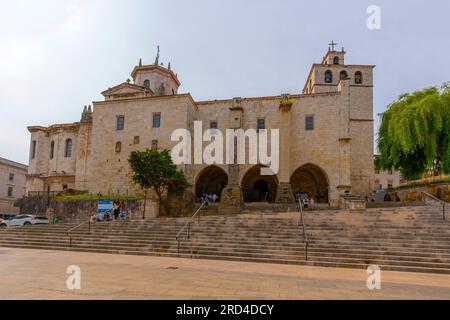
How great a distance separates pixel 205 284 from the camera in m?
6.69

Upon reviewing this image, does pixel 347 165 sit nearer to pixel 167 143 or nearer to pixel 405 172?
pixel 405 172

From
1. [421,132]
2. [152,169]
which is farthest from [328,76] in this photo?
[152,169]

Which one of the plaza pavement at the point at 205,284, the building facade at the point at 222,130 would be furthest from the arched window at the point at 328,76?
the plaza pavement at the point at 205,284

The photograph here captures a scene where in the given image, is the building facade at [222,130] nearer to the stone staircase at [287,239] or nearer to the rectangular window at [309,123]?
the rectangular window at [309,123]

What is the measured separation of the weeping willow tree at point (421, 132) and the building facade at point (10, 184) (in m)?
43.2

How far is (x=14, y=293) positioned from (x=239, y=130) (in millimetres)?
22889

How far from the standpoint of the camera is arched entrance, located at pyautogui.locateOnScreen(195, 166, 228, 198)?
30.1 m

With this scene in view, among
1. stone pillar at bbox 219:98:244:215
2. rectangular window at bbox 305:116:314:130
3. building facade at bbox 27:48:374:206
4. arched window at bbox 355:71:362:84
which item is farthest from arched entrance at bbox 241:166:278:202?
arched window at bbox 355:71:362:84

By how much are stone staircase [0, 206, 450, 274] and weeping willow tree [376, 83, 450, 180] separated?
7.29 m

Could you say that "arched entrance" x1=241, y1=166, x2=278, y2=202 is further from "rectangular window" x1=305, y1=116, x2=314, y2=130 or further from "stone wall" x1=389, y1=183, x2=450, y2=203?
"stone wall" x1=389, y1=183, x2=450, y2=203

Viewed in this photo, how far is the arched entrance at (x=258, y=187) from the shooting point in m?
30.0

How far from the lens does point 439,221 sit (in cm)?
1398
